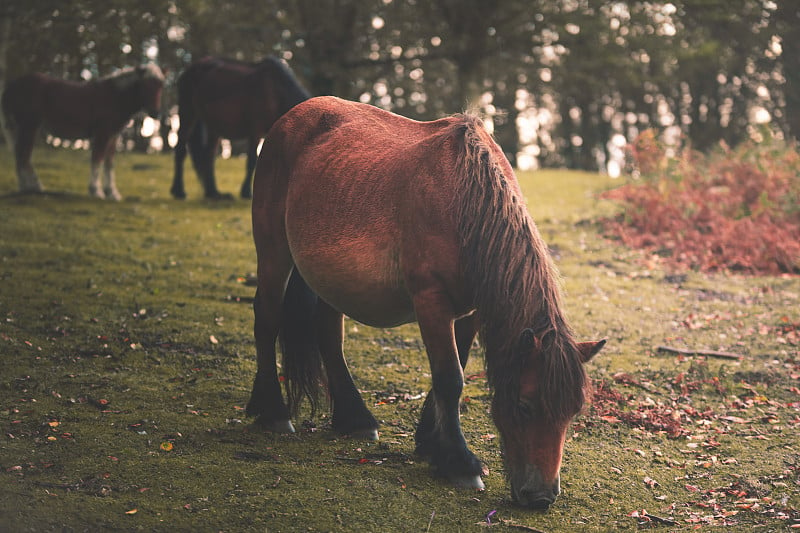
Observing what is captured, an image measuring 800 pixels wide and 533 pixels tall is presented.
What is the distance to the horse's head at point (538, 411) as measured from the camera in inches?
150

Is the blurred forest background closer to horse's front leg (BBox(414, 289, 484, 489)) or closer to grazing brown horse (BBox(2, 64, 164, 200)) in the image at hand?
grazing brown horse (BBox(2, 64, 164, 200))

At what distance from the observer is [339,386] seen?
5500 millimetres

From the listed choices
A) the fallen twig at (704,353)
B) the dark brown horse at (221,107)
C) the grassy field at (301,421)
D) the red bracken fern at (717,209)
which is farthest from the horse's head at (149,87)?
the fallen twig at (704,353)

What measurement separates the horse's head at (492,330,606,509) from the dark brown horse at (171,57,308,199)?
938 centimetres

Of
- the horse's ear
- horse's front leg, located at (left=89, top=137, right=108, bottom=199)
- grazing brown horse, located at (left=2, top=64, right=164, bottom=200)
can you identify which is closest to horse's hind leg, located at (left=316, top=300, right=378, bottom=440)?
the horse's ear

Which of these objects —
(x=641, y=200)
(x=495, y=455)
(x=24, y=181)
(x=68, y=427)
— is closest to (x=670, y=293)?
(x=641, y=200)

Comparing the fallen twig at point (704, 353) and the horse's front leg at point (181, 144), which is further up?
the horse's front leg at point (181, 144)

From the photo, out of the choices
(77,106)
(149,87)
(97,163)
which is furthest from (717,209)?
(77,106)

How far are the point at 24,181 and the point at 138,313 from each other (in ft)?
20.8

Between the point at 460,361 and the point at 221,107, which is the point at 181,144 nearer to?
the point at 221,107

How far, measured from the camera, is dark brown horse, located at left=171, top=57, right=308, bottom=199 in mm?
12852

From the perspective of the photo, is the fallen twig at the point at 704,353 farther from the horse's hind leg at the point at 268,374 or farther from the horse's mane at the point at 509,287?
the horse's hind leg at the point at 268,374

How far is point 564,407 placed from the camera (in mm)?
3809

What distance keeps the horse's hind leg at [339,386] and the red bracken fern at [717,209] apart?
7859 mm
